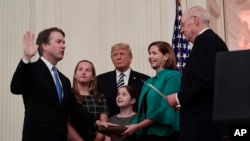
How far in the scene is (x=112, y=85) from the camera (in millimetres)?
4926

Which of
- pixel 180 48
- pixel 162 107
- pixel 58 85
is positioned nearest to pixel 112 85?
pixel 162 107

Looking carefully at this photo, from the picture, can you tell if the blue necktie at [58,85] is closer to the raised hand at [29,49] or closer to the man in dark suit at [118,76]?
the raised hand at [29,49]

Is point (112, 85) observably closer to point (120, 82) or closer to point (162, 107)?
point (120, 82)

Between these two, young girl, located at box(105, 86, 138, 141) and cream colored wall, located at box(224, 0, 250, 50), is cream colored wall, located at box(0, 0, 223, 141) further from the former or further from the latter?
cream colored wall, located at box(224, 0, 250, 50)

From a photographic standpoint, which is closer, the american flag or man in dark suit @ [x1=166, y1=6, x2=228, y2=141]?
man in dark suit @ [x1=166, y1=6, x2=228, y2=141]

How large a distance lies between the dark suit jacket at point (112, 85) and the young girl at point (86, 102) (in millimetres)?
318

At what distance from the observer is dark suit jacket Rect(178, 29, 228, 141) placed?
3.38 m

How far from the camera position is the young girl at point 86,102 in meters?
4.20

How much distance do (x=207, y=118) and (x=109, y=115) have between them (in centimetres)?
152

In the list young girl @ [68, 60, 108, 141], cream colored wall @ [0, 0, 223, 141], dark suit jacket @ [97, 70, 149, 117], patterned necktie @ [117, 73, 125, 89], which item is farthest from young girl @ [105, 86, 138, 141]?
cream colored wall @ [0, 0, 223, 141]

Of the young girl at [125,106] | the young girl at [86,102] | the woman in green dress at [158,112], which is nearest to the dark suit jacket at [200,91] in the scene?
the woman in green dress at [158,112]

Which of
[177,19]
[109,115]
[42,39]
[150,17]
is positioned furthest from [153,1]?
[42,39]

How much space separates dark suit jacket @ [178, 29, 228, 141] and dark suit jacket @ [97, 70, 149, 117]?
1286 millimetres

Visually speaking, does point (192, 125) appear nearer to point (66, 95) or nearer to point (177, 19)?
point (66, 95)
